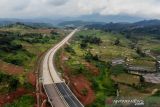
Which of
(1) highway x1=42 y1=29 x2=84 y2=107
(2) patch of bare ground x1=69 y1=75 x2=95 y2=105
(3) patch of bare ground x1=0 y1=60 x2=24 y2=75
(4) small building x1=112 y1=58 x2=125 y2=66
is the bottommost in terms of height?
(4) small building x1=112 y1=58 x2=125 y2=66

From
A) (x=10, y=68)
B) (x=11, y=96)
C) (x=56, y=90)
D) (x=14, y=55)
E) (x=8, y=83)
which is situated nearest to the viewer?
(x=11, y=96)

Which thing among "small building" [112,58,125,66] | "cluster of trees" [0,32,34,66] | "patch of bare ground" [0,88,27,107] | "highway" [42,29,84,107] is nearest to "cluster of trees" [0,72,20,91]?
"patch of bare ground" [0,88,27,107]

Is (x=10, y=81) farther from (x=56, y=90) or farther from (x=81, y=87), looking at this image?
(x=81, y=87)

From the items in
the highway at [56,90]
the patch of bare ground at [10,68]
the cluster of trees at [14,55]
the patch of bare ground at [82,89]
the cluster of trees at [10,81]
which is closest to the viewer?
the highway at [56,90]

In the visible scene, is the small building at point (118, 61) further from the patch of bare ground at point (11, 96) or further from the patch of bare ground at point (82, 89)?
the patch of bare ground at point (11, 96)

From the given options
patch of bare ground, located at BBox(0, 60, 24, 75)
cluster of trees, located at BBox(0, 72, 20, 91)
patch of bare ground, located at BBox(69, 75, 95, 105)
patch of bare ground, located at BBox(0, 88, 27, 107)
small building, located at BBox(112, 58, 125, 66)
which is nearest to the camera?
patch of bare ground, located at BBox(0, 88, 27, 107)

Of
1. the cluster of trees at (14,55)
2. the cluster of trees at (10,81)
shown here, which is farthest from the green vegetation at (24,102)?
the cluster of trees at (14,55)

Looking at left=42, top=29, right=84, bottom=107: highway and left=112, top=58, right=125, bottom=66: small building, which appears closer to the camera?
left=42, top=29, right=84, bottom=107: highway

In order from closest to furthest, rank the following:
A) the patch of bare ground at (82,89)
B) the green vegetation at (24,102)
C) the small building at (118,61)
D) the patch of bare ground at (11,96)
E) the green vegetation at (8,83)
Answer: the green vegetation at (24,102), the patch of bare ground at (11,96), the patch of bare ground at (82,89), the green vegetation at (8,83), the small building at (118,61)

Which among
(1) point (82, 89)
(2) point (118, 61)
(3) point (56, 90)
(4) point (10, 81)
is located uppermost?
(4) point (10, 81)

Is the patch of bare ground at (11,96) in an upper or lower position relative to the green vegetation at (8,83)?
lower

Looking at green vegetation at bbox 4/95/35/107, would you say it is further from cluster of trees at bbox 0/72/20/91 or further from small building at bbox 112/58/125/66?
small building at bbox 112/58/125/66

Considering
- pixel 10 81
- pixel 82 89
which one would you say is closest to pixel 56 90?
pixel 82 89
